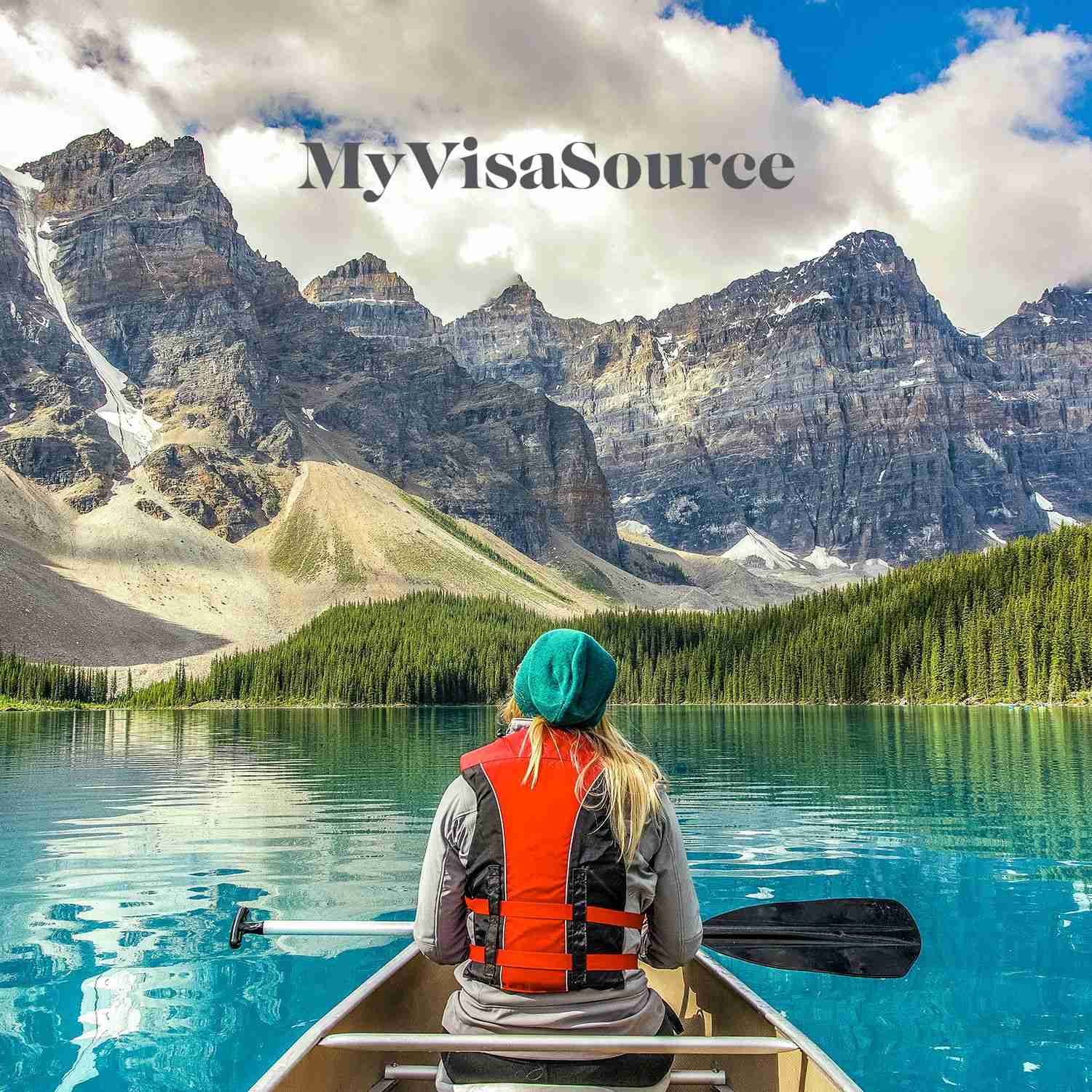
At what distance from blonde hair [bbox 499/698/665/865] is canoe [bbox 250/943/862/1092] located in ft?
4.03

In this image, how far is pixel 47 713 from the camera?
130250mm

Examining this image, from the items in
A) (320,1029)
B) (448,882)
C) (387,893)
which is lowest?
(387,893)

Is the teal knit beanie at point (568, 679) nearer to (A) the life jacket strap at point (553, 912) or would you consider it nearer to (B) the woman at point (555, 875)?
(B) the woman at point (555, 875)


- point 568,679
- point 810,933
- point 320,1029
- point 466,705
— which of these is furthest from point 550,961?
point 466,705

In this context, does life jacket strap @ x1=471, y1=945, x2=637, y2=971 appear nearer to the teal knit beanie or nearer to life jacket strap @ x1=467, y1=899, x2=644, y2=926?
life jacket strap @ x1=467, y1=899, x2=644, y2=926

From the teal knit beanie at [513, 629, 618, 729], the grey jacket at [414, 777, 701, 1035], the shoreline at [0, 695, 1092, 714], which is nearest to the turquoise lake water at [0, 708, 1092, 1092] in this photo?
the grey jacket at [414, 777, 701, 1035]

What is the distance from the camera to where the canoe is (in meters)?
6.23

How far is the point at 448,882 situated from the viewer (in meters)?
6.07

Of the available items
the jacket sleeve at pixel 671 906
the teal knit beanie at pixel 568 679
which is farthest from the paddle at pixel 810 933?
the teal knit beanie at pixel 568 679

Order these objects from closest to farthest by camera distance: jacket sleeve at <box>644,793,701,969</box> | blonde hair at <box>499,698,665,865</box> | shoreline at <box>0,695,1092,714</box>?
blonde hair at <box>499,698,665,865</box>, jacket sleeve at <box>644,793,701,969</box>, shoreline at <box>0,695,1092,714</box>

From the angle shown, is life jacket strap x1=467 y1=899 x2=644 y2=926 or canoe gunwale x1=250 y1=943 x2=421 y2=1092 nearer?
life jacket strap x1=467 y1=899 x2=644 y2=926

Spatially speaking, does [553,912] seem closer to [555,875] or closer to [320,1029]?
[555,875]

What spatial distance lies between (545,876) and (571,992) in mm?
717

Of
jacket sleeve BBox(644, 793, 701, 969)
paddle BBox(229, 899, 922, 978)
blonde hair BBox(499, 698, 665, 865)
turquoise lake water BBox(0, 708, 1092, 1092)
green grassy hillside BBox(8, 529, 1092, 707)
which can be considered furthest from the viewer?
green grassy hillside BBox(8, 529, 1092, 707)
